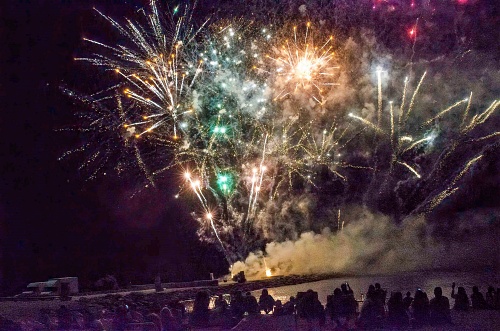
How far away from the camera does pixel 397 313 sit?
9.46 meters

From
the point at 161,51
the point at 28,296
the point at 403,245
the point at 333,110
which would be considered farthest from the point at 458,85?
the point at 28,296

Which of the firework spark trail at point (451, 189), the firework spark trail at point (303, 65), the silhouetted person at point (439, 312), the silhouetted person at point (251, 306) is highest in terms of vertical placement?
the firework spark trail at point (303, 65)

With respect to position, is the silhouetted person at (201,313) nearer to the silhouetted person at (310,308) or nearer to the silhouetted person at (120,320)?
the silhouetted person at (120,320)

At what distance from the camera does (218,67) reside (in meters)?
22.1

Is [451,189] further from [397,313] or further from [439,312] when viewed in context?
[397,313]

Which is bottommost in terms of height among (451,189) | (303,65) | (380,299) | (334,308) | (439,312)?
(439,312)

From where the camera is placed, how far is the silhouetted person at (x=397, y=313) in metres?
9.35

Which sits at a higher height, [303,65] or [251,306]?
[303,65]

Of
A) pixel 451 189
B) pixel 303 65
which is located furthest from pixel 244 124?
pixel 451 189

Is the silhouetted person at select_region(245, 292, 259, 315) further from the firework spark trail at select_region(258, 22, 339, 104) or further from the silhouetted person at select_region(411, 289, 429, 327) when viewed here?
the firework spark trail at select_region(258, 22, 339, 104)

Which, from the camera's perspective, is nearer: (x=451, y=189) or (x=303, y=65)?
(x=303, y=65)

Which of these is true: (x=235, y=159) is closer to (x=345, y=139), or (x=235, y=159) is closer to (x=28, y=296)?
(x=345, y=139)

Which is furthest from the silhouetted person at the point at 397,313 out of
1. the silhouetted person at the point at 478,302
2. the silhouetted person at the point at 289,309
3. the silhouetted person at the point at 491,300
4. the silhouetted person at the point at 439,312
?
the silhouetted person at the point at 491,300

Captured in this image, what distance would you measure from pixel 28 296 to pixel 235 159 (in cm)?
1024
